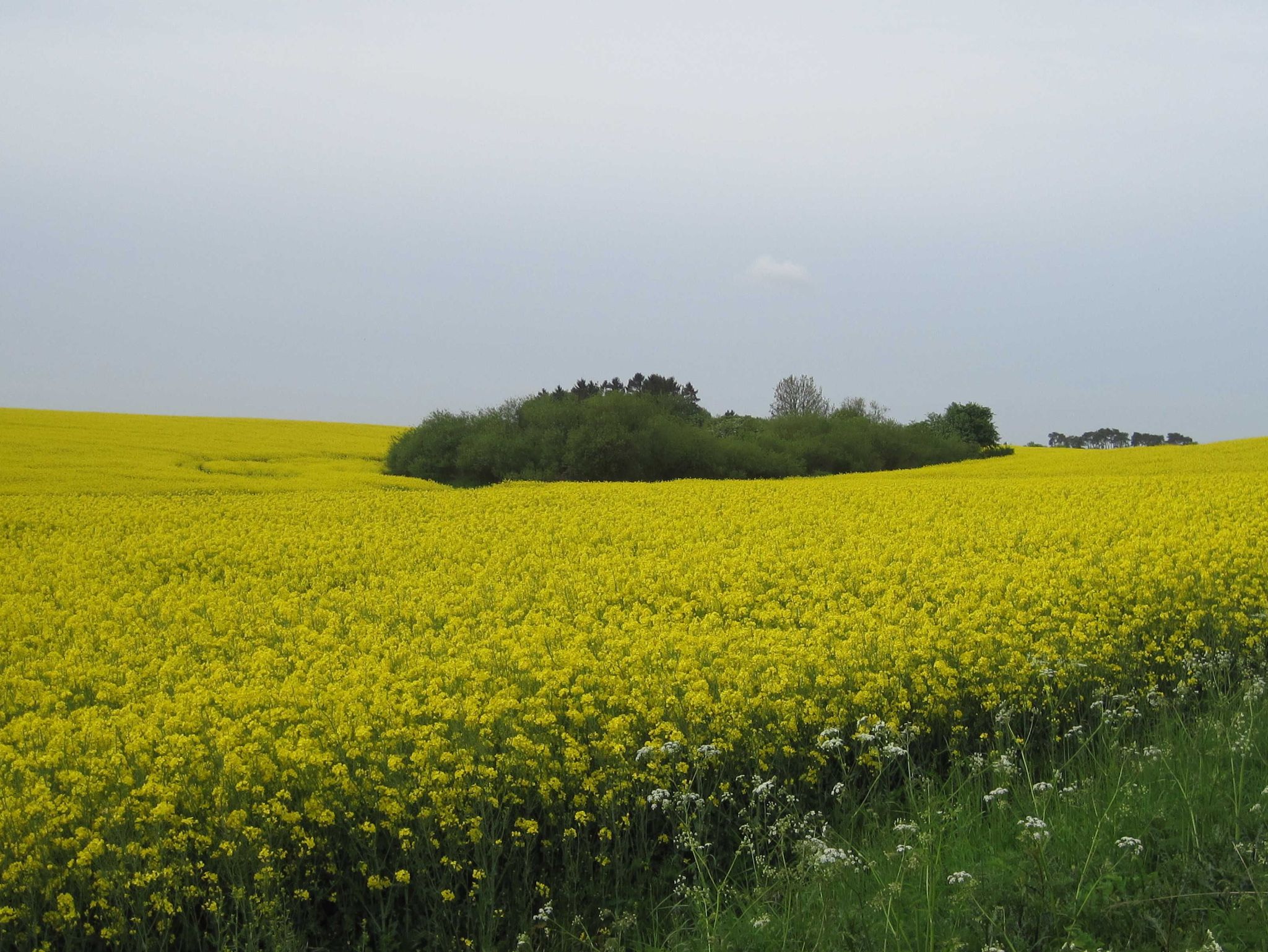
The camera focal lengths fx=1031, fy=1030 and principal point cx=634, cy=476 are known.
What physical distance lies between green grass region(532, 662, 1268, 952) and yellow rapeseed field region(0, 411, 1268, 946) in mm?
498

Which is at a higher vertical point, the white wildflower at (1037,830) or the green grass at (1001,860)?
the white wildflower at (1037,830)

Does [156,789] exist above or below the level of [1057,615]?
below

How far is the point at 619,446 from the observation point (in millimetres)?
38531

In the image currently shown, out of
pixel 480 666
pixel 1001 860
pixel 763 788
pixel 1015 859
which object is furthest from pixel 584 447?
pixel 1001 860

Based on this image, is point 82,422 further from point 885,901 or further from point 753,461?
point 885,901

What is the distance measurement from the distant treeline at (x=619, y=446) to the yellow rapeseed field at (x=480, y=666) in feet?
66.6

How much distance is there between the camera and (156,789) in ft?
19.2

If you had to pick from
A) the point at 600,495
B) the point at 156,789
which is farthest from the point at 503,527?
the point at 156,789

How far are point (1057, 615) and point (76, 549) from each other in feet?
45.5

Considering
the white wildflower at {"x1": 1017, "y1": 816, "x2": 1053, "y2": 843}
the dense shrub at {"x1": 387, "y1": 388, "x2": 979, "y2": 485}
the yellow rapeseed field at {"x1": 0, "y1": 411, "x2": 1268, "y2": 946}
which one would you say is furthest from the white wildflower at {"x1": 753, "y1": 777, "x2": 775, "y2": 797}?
the dense shrub at {"x1": 387, "y1": 388, "x2": 979, "y2": 485}

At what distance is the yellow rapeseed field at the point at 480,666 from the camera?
558 centimetres

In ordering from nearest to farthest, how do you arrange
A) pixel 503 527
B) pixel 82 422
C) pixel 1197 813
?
pixel 1197 813, pixel 503 527, pixel 82 422

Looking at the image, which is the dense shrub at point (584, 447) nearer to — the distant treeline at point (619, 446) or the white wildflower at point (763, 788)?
the distant treeline at point (619, 446)

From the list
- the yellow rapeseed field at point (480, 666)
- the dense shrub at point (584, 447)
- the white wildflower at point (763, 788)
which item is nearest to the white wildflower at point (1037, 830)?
the white wildflower at point (763, 788)
